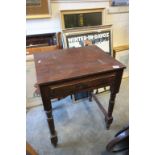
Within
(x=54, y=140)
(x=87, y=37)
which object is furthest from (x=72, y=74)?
(x=87, y=37)

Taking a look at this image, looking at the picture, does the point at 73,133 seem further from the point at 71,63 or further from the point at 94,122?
the point at 71,63

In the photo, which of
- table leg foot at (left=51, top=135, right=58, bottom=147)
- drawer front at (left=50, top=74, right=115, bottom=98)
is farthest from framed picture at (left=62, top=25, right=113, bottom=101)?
drawer front at (left=50, top=74, right=115, bottom=98)

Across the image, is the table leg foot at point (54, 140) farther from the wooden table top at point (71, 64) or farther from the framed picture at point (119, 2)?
the framed picture at point (119, 2)

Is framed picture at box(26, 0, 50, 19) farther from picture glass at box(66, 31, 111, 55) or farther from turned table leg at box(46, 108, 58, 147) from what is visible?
turned table leg at box(46, 108, 58, 147)

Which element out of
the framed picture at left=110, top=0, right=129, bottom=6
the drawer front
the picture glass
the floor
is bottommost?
the floor

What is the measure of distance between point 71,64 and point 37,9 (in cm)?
77

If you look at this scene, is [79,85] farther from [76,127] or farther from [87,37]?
[87,37]

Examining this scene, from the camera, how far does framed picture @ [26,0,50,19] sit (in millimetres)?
1468

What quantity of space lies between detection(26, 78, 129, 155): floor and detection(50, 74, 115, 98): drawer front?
1.86 ft

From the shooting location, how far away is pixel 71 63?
1.14 m

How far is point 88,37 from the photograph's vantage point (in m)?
1.76

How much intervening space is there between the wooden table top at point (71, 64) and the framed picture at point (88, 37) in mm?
352
